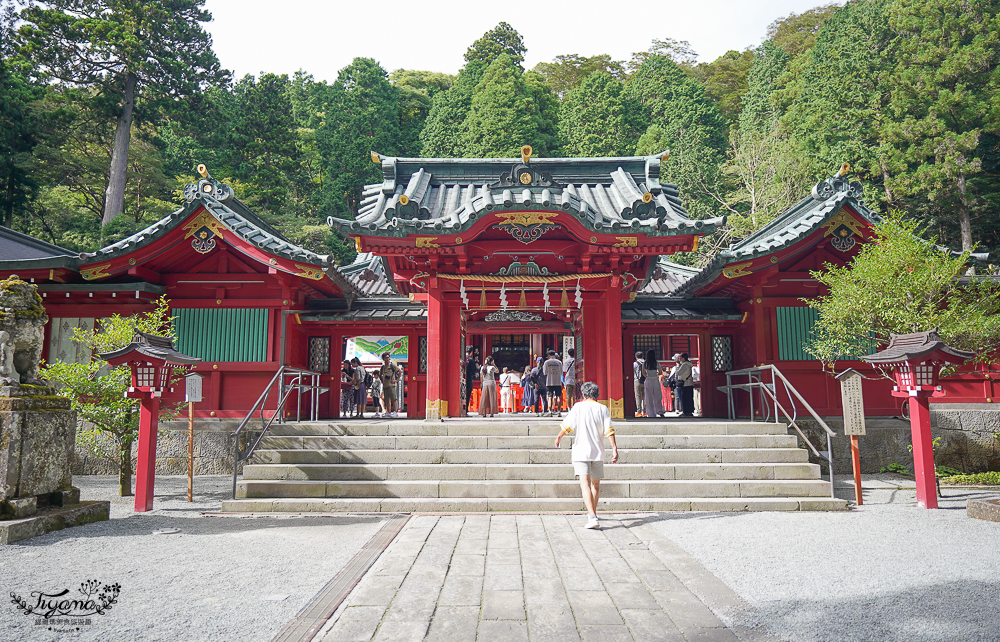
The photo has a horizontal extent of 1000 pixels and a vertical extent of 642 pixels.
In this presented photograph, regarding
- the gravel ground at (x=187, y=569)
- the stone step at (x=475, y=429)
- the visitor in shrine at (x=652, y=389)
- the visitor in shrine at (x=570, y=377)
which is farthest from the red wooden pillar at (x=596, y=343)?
the gravel ground at (x=187, y=569)

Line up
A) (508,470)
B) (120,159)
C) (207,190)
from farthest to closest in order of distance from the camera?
(120,159) → (207,190) → (508,470)

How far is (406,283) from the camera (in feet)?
43.4

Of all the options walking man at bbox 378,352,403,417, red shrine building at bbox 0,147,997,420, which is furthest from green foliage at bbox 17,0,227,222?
walking man at bbox 378,352,403,417

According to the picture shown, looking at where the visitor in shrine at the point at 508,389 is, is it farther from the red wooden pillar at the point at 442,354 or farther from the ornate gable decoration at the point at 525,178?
Answer: the ornate gable decoration at the point at 525,178

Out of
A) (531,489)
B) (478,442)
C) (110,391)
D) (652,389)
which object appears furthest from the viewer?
(652,389)

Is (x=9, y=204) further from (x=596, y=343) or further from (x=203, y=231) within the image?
(x=596, y=343)

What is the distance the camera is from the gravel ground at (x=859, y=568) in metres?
3.82

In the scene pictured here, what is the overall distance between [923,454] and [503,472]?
6043mm

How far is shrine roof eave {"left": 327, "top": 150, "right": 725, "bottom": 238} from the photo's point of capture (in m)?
10.1

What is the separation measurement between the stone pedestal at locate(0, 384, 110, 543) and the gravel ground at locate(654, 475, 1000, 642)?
695 centimetres

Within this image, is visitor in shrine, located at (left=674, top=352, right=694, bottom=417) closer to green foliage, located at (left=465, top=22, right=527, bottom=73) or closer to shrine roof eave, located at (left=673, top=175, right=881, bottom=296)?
shrine roof eave, located at (left=673, top=175, right=881, bottom=296)

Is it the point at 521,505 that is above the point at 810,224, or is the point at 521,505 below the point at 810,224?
below

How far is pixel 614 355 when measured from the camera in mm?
11000

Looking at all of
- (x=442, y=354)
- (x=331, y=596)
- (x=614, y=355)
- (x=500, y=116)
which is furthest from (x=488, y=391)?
(x=500, y=116)
